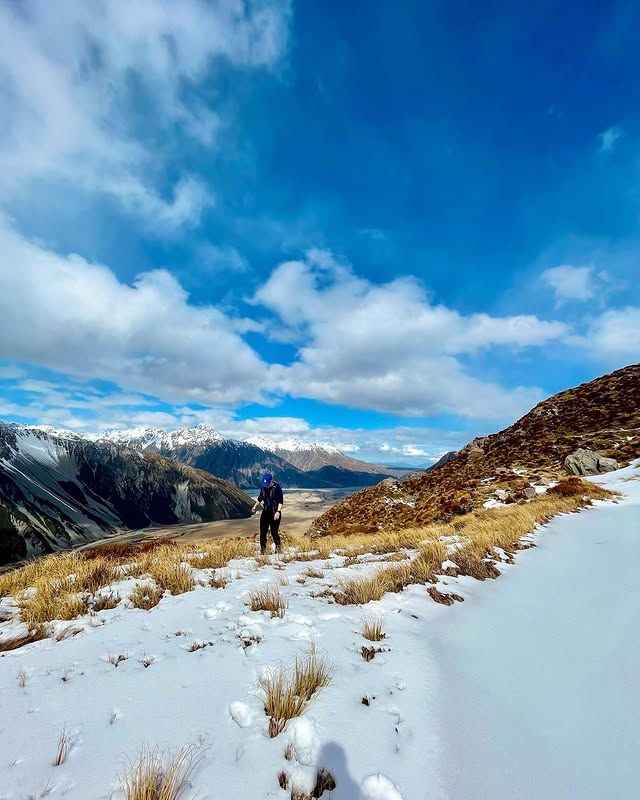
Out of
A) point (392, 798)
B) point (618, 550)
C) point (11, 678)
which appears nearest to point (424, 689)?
point (392, 798)

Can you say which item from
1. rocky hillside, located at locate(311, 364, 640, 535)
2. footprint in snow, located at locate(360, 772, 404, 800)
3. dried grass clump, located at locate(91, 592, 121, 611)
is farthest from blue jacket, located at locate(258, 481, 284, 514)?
footprint in snow, located at locate(360, 772, 404, 800)

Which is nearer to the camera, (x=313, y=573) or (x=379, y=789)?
(x=379, y=789)

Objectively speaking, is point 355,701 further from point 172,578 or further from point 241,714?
point 172,578

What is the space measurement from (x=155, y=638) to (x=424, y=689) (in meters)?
3.38

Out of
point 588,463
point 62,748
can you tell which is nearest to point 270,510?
point 62,748

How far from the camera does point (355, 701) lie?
3252mm

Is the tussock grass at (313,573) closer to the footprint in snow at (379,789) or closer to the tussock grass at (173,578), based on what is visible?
the tussock grass at (173,578)

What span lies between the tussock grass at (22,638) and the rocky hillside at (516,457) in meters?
17.1

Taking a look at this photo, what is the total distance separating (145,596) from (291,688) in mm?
4368

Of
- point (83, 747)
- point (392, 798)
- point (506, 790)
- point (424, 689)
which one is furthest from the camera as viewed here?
point (424, 689)

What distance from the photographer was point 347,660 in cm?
405

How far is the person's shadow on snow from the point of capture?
2.29 meters

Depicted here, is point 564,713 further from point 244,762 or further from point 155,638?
point 155,638

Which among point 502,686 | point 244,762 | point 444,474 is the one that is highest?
point 444,474
